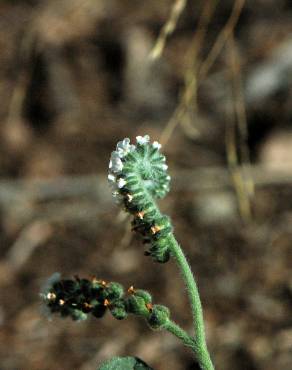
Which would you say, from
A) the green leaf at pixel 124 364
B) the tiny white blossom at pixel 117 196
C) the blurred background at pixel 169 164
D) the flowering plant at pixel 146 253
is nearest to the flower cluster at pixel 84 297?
the flowering plant at pixel 146 253

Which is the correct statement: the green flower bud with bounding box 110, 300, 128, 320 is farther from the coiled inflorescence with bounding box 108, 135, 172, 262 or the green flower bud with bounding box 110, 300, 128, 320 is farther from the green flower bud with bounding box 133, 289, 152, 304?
the coiled inflorescence with bounding box 108, 135, 172, 262

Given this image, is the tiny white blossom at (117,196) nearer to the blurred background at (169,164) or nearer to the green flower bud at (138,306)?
the green flower bud at (138,306)

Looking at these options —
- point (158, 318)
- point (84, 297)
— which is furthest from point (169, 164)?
point (158, 318)

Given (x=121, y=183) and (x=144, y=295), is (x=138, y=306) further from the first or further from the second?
(x=121, y=183)

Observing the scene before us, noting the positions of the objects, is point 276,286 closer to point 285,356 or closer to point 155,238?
point 285,356

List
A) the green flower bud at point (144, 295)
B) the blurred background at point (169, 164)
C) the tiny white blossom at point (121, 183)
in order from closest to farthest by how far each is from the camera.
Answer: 1. the tiny white blossom at point (121, 183)
2. the green flower bud at point (144, 295)
3. the blurred background at point (169, 164)

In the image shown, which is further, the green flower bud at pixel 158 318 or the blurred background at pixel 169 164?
the blurred background at pixel 169 164

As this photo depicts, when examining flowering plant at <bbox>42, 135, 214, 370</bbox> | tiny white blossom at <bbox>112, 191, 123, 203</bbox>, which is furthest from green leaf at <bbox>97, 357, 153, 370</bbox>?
tiny white blossom at <bbox>112, 191, 123, 203</bbox>

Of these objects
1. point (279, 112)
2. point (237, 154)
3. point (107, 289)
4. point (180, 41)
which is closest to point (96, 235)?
point (237, 154)
